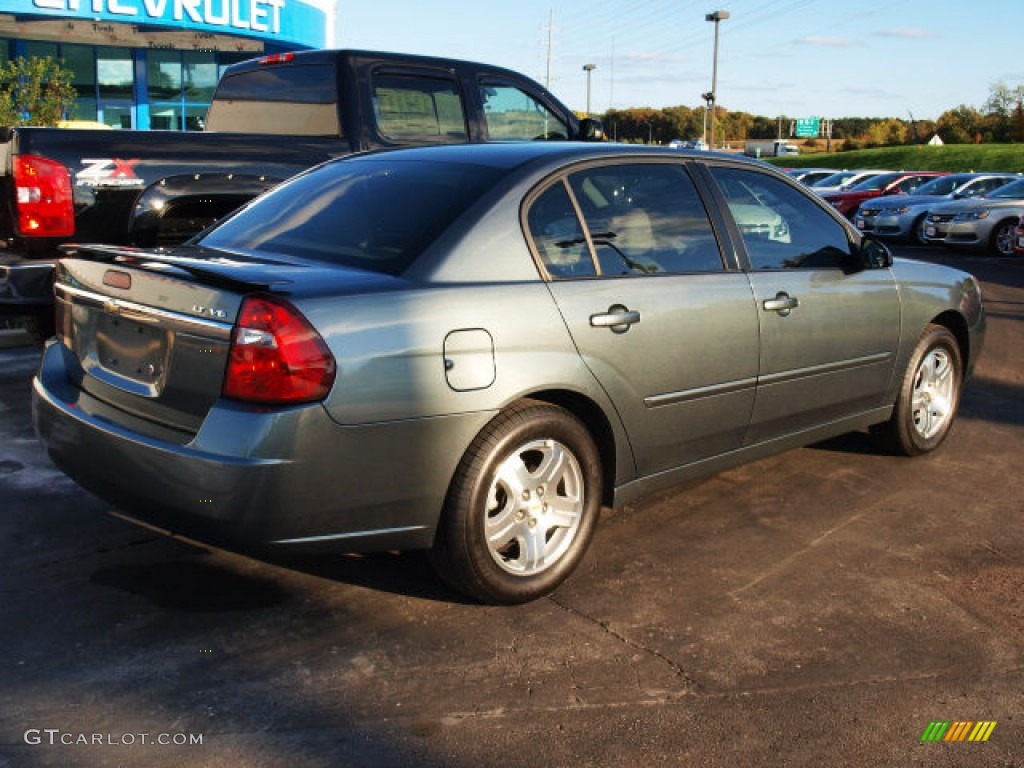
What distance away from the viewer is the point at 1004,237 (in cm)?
1786

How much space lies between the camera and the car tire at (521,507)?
3527mm

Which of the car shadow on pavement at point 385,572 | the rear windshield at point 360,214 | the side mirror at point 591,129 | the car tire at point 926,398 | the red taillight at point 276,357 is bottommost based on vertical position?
the car shadow on pavement at point 385,572

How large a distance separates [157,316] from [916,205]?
20.4 metres

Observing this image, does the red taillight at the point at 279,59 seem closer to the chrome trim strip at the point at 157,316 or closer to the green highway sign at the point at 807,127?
the chrome trim strip at the point at 157,316

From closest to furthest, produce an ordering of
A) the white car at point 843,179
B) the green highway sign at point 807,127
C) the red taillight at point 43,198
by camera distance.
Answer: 1. the red taillight at point 43,198
2. the white car at point 843,179
3. the green highway sign at point 807,127

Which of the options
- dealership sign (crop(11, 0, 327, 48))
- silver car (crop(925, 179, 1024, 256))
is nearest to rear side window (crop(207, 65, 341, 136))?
silver car (crop(925, 179, 1024, 256))

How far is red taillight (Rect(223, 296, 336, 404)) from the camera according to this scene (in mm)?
3166

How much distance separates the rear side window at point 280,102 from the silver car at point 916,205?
48.8ft

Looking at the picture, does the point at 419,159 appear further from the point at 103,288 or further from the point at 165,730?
the point at 165,730

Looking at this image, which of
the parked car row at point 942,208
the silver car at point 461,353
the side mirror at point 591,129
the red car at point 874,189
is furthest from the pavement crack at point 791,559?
the red car at point 874,189

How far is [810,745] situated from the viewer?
2916 millimetres

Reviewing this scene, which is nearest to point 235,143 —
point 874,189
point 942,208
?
point 942,208

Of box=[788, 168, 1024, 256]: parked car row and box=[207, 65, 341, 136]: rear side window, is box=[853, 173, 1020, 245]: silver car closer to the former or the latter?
box=[788, 168, 1024, 256]: parked car row

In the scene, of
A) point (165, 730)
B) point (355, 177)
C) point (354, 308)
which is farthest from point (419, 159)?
point (165, 730)
